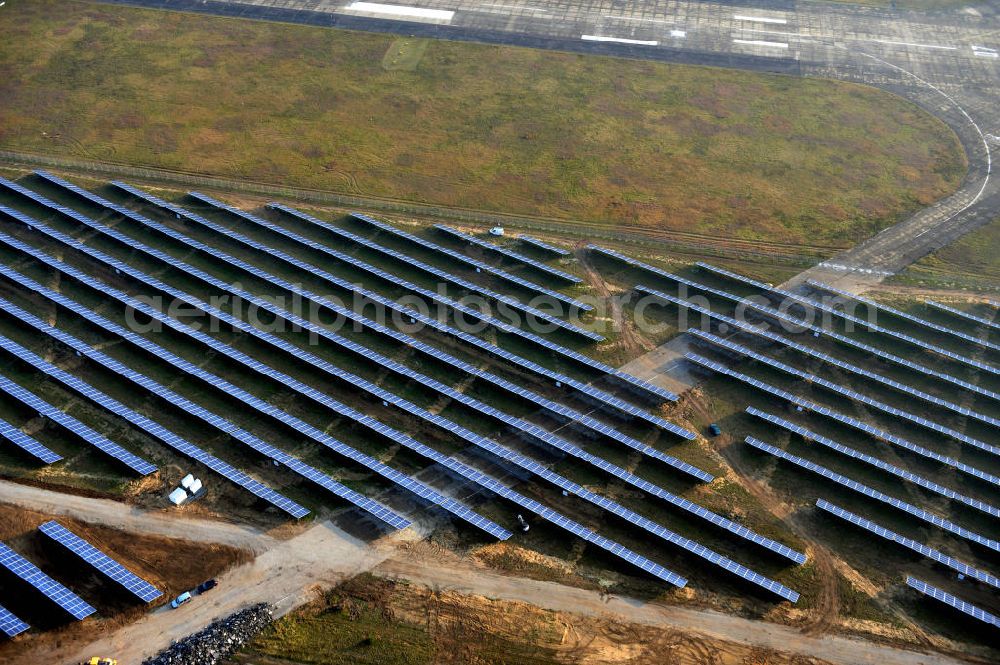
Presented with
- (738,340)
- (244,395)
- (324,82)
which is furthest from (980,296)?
(324,82)

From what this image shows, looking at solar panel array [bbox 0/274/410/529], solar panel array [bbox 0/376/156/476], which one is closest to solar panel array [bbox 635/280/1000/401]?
solar panel array [bbox 0/274/410/529]

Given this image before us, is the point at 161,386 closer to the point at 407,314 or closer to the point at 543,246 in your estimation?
the point at 407,314

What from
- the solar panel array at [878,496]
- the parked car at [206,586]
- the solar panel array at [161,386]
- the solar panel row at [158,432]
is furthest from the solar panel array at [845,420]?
the parked car at [206,586]

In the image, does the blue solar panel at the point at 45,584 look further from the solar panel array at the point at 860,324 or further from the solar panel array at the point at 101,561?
the solar panel array at the point at 860,324

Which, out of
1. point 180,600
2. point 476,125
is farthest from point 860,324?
point 180,600

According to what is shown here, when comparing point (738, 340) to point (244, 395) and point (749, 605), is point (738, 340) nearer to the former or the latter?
point (749, 605)

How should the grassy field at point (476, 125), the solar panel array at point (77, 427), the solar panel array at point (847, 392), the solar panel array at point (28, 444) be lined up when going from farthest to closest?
the grassy field at point (476, 125) → the solar panel array at point (847, 392) → the solar panel array at point (28, 444) → the solar panel array at point (77, 427)

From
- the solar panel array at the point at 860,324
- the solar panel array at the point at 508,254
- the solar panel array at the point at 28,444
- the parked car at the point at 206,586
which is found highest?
the solar panel array at the point at 508,254

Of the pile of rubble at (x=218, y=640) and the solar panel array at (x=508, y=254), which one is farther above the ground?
the solar panel array at (x=508, y=254)
